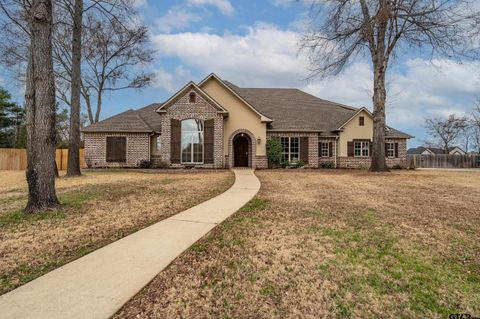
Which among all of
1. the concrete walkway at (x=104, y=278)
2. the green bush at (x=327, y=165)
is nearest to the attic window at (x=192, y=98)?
the green bush at (x=327, y=165)

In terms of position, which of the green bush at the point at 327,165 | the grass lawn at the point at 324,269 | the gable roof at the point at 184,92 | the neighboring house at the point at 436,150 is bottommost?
the grass lawn at the point at 324,269

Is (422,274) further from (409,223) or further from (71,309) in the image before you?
(71,309)

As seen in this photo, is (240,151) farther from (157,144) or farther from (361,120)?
(361,120)

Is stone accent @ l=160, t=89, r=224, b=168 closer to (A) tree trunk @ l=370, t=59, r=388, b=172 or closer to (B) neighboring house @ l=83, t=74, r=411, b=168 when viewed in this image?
(B) neighboring house @ l=83, t=74, r=411, b=168

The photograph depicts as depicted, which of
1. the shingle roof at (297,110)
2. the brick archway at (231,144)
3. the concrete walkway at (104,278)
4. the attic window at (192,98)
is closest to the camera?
the concrete walkway at (104,278)

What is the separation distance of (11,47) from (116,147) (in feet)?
26.7

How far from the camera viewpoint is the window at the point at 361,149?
2245 cm

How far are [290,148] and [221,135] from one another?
18.0 feet

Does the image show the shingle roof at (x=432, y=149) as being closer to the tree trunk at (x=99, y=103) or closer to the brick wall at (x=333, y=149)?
the brick wall at (x=333, y=149)

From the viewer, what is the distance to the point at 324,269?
364cm

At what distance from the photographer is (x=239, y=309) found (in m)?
2.79

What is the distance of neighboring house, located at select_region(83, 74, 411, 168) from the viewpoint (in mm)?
18547

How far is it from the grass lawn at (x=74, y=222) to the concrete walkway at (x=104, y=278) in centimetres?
32

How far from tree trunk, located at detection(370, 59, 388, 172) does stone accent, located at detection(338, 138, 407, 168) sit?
16.9 ft
